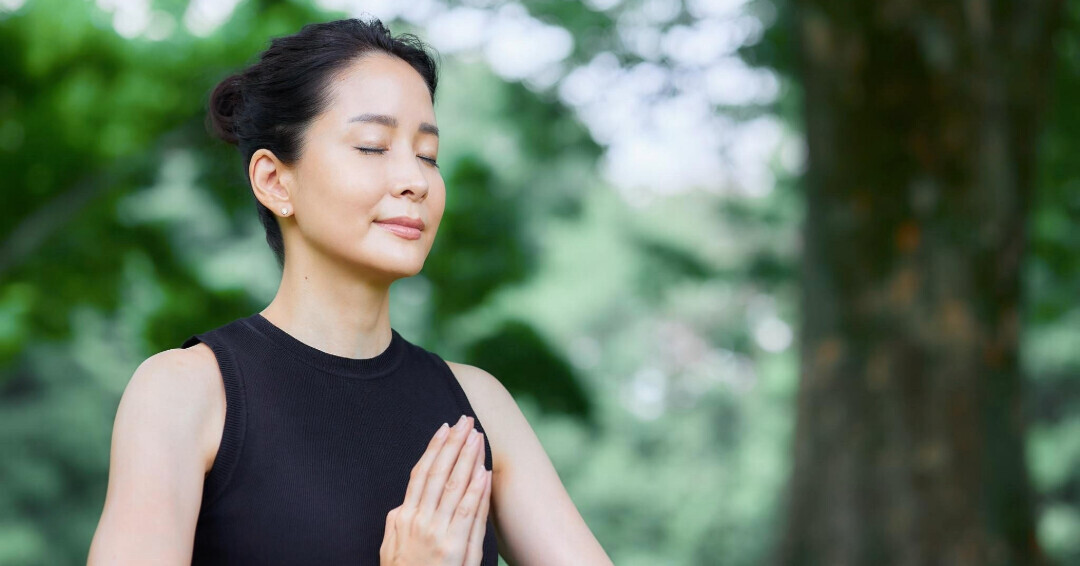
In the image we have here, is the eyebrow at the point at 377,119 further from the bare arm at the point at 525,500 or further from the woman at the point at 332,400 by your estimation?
the bare arm at the point at 525,500

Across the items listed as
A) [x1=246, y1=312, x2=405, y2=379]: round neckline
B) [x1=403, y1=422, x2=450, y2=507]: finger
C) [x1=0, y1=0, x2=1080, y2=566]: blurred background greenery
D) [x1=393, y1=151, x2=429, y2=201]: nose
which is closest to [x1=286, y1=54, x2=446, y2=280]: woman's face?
[x1=393, y1=151, x2=429, y2=201]: nose

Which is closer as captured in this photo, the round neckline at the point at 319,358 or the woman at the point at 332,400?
the woman at the point at 332,400

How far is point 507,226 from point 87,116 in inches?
88.0

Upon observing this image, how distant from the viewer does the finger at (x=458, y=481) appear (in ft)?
5.70

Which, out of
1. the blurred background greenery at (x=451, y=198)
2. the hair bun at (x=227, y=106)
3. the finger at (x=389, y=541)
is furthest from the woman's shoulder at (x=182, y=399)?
the blurred background greenery at (x=451, y=198)

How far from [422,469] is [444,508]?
0.07m

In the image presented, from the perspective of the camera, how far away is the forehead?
190 centimetres

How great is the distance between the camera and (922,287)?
494 cm

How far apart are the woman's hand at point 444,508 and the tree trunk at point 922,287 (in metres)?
3.55

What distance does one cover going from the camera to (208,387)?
171 centimetres

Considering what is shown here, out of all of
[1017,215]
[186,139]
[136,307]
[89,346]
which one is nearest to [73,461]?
[89,346]

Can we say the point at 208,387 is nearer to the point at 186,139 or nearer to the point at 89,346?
the point at 186,139

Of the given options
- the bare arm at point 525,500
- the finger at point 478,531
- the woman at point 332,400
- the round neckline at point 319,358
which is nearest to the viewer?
the woman at point 332,400

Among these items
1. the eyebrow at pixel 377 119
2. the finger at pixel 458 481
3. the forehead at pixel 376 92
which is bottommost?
the finger at pixel 458 481
